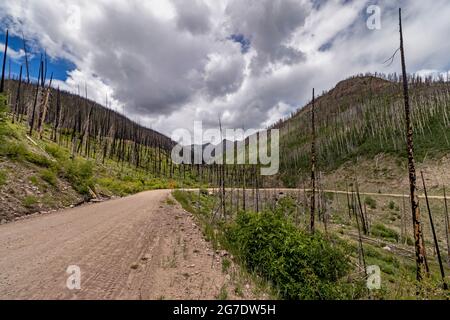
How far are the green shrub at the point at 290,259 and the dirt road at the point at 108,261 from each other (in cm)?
166

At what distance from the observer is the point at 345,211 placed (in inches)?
1663

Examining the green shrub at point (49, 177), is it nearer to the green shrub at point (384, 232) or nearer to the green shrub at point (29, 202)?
the green shrub at point (29, 202)

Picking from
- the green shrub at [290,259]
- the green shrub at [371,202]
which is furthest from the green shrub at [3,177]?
the green shrub at [371,202]

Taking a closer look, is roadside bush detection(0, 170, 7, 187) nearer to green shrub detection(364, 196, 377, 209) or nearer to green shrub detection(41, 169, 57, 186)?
green shrub detection(41, 169, 57, 186)

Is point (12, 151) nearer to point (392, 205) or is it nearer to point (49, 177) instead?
point (49, 177)

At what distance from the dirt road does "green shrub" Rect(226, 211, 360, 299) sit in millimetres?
1660

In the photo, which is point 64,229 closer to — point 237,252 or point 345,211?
point 237,252

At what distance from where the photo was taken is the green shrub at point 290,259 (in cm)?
706

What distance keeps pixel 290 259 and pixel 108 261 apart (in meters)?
5.84

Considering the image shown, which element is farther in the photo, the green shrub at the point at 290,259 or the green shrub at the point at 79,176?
the green shrub at the point at 79,176

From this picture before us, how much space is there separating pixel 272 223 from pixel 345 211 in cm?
3982

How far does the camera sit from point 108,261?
20.4ft

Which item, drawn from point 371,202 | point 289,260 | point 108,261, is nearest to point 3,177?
point 108,261
